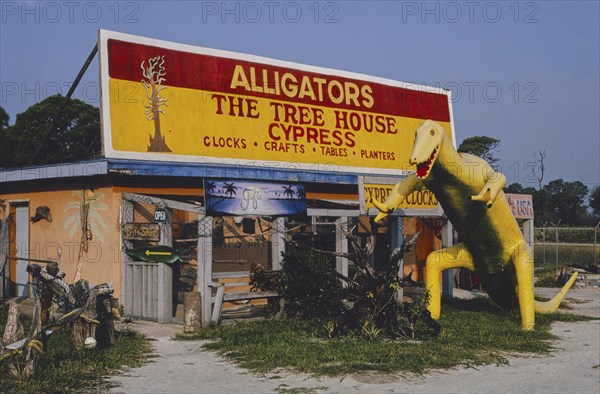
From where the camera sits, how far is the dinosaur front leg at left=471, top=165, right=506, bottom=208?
11242 mm

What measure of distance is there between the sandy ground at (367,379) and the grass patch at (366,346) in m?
0.28

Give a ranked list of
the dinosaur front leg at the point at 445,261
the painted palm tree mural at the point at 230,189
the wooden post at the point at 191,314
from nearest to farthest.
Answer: the wooden post at the point at 191,314 → the painted palm tree mural at the point at 230,189 → the dinosaur front leg at the point at 445,261

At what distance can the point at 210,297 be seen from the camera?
498 inches

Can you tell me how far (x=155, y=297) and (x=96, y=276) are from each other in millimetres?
1830

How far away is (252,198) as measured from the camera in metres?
13.6

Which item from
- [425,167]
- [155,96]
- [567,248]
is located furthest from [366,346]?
[567,248]

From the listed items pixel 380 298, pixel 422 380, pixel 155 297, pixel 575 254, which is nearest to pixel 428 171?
pixel 380 298

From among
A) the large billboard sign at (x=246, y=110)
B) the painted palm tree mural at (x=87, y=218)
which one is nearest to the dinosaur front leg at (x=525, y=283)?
the large billboard sign at (x=246, y=110)

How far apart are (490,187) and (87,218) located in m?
8.16

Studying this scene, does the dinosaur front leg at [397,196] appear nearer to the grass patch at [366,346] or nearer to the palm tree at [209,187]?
the grass patch at [366,346]

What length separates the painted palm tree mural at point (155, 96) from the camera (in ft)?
49.1

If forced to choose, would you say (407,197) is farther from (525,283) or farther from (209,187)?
(209,187)

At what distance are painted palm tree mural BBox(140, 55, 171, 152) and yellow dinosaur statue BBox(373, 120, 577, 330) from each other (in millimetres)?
5252

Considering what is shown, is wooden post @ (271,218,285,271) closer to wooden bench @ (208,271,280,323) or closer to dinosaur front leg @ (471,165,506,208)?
wooden bench @ (208,271,280,323)
